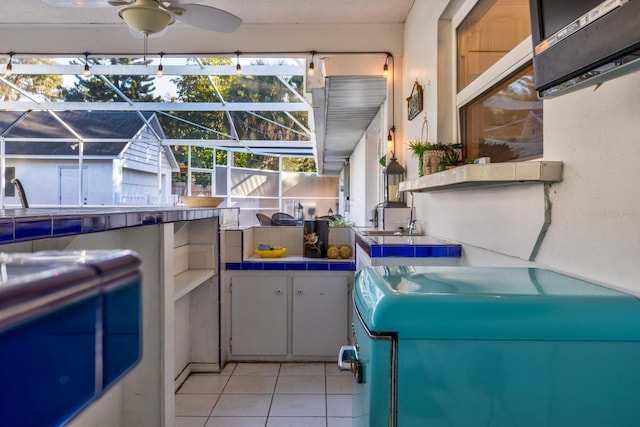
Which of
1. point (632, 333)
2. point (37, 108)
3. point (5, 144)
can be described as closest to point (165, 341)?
point (632, 333)

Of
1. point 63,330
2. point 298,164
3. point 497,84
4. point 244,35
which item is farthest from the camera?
point 298,164

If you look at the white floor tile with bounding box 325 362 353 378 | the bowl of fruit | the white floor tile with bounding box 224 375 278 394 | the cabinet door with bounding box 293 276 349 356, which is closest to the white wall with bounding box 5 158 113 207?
the bowl of fruit

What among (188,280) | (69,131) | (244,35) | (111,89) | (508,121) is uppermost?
(111,89)

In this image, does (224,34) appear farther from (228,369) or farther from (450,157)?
(228,369)

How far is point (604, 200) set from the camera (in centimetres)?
115

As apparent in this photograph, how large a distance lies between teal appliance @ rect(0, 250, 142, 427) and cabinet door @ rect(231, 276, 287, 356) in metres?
3.26

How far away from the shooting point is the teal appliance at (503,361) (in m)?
0.88

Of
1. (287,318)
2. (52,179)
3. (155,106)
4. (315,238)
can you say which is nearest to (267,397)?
(287,318)

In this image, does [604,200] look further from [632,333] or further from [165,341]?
[165,341]

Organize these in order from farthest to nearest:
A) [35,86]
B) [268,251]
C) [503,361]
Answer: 1. [35,86]
2. [268,251]
3. [503,361]

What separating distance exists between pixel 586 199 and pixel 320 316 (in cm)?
257

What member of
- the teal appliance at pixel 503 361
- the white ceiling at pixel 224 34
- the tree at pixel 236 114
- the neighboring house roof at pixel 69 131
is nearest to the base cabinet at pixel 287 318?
the white ceiling at pixel 224 34

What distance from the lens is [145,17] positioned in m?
2.60

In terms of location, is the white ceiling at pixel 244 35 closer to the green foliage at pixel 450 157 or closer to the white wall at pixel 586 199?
the green foliage at pixel 450 157
